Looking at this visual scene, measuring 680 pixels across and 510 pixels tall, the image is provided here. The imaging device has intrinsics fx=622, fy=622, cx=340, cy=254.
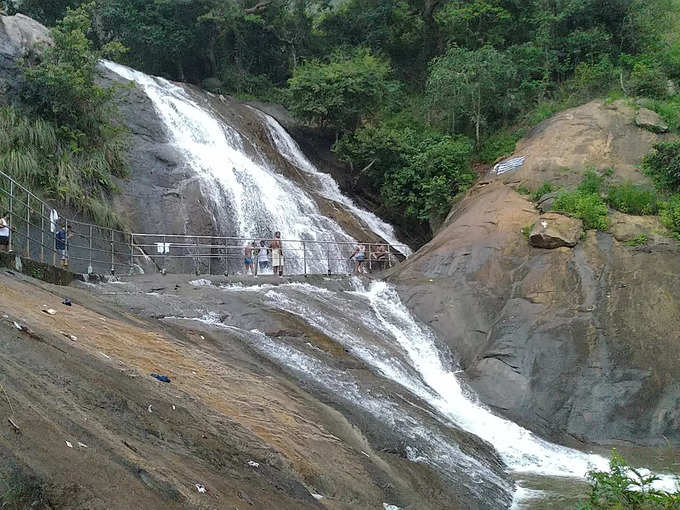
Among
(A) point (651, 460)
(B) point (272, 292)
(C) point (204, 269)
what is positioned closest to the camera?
(A) point (651, 460)

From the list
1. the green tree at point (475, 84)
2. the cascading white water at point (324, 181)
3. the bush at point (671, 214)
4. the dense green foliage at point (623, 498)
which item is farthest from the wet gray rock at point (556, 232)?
the dense green foliage at point (623, 498)

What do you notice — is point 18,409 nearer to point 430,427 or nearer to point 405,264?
Answer: point 430,427

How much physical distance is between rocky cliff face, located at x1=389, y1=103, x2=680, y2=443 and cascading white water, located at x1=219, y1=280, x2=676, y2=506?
0.54 metres

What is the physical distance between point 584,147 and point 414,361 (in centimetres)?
944

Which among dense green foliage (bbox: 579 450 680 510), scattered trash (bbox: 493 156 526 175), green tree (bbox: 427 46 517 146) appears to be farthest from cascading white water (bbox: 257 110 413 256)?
dense green foliage (bbox: 579 450 680 510)

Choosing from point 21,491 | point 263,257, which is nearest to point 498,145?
point 263,257

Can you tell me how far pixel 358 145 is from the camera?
2481 centimetres

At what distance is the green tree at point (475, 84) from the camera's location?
22875 millimetres

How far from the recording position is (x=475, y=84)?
908 inches

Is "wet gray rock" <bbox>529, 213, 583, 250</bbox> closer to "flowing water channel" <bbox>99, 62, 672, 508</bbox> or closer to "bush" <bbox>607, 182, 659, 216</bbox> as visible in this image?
"bush" <bbox>607, 182, 659, 216</bbox>

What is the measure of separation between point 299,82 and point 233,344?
1851 cm

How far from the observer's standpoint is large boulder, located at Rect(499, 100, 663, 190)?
56.1ft

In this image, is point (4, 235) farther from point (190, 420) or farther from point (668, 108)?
point (668, 108)

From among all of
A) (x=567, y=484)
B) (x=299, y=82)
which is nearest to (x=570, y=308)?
(x=567, y=484)
